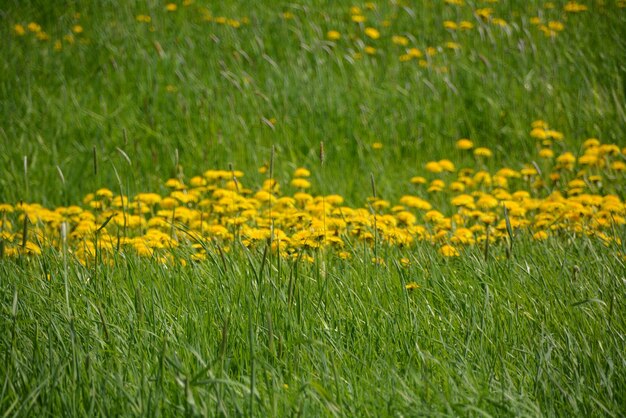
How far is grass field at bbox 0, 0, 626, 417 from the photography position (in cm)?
178

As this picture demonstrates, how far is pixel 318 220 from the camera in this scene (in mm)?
3145

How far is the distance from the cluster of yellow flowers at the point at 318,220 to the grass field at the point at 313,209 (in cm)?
2

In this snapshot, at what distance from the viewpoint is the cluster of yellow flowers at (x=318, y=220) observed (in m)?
2.82

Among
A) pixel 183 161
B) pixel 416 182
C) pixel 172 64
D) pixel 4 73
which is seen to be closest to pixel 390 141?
pixel 416 182

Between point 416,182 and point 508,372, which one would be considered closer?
point 508,372

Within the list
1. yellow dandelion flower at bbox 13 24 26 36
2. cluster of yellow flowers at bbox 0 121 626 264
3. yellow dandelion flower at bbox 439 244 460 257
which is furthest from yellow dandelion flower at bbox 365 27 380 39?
yellow dandelion flower at bbox 439 244 460 257

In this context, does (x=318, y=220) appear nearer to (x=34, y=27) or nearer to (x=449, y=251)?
(x=449, y=251)

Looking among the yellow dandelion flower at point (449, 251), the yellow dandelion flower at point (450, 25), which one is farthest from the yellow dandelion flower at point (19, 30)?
the yellow dandelion flower at point (449, 251)

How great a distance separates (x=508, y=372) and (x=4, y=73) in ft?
17.1

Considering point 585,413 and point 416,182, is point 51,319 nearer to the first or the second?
point 585,413

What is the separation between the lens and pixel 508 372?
1.89 metres

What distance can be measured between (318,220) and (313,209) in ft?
0.98

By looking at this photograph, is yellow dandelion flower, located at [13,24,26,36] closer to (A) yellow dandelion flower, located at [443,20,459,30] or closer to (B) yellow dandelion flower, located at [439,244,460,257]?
(A) yellow dandelion flower, located at [443,20,459,30]

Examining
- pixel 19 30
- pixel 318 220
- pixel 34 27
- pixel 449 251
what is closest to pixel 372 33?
pixel 34 27
